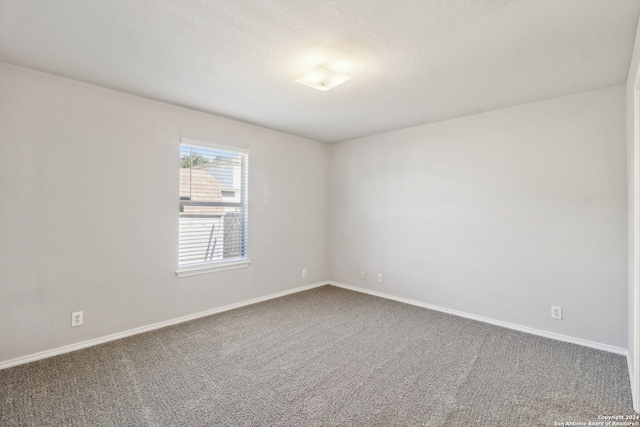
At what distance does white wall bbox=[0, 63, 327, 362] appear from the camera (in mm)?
2422

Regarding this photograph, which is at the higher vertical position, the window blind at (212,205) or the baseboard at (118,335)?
the window blind at (212,205)

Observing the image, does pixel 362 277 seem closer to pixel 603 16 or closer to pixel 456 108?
pixel 456 108

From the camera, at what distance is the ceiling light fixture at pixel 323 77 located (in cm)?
234

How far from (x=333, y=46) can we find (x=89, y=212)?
103 inches

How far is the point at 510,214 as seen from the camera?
10.7ft

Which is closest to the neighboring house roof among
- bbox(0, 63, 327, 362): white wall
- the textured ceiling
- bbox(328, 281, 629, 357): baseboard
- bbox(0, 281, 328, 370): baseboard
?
bbox(0, 63, 327, 362): white wall

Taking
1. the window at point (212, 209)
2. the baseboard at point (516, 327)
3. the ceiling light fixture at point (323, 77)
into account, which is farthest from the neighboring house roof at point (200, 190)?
the baseboard at point (516, 327)

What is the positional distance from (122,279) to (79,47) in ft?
6.70

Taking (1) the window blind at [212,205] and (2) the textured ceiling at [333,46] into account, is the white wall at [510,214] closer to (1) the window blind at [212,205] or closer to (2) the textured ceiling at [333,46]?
(2) the textured ceiling at [333,46]

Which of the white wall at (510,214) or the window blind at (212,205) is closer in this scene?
the white wall at (510,214)

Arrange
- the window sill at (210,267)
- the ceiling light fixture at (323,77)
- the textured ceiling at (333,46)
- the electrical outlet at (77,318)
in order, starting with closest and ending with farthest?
the textured ceiling at (333,46), the ceiling light fixture at (323,77), the electrical outlet at (77,318), the window sill at (210,267)

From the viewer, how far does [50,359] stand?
251 cm

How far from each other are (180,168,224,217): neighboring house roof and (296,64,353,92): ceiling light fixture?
1.77 meters

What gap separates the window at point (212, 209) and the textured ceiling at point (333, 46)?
2.41 feet
